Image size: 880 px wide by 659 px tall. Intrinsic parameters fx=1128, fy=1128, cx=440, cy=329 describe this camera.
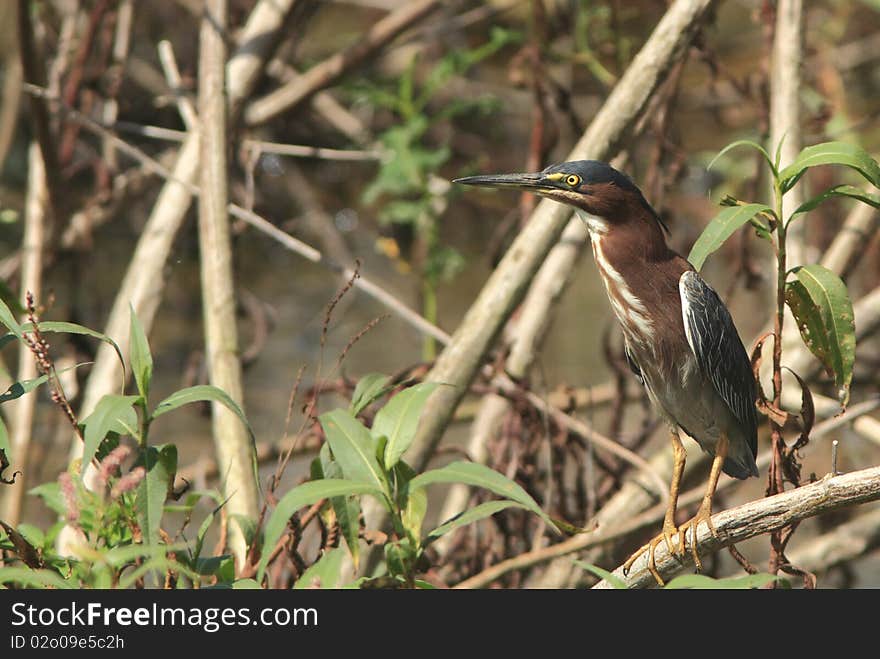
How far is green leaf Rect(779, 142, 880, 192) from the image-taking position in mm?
1781

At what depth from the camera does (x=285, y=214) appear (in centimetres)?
691

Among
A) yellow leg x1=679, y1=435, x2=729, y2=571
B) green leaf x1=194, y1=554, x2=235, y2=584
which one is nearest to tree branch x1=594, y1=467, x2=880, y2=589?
yellow leg x1=679, y1=435, x2=729, y2=571

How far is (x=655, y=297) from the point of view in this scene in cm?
229

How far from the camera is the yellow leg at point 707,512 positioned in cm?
203

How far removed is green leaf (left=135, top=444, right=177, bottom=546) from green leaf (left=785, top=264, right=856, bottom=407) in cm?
109

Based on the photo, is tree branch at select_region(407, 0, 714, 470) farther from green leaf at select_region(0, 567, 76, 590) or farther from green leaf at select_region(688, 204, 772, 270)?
green leaf at select_region(0, 567, 76, 590)

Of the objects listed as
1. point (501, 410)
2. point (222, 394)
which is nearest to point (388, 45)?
point (501, 410)

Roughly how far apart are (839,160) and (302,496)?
3.28ft

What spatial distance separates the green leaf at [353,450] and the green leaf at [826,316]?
0.79 m

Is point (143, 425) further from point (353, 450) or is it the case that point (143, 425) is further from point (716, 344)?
point (716, 344)

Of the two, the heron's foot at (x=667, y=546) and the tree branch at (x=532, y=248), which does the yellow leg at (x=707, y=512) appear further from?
the tree branch at (x=532, y=248)

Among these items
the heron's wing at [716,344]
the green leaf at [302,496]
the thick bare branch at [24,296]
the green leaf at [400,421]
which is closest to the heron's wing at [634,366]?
the heron's wing at [716,344]

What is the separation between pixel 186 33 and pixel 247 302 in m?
2.82
